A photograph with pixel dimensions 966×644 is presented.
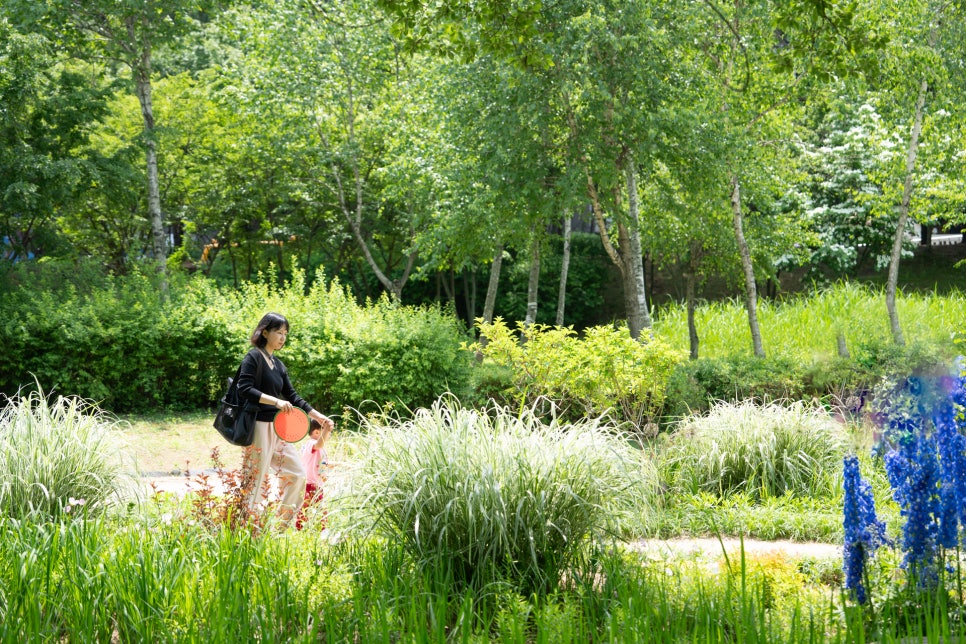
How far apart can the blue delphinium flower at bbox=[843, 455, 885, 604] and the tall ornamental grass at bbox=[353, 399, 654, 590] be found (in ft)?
3.82

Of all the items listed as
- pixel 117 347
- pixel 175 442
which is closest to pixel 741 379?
pixel 175 442

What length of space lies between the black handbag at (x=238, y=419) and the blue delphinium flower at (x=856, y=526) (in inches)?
137

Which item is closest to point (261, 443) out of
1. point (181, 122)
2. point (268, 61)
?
point (268, 61)

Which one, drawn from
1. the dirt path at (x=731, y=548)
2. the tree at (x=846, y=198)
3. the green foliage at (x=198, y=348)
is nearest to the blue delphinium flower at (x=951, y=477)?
the dirt path at (x=731, y=548)

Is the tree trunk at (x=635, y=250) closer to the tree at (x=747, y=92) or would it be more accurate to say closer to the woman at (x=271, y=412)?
the tree at (x=747, y=92)

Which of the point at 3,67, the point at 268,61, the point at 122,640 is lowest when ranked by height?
the point at 122,640

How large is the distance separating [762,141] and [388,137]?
7.13 meters

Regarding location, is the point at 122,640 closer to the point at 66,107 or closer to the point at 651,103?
the point at 651,103

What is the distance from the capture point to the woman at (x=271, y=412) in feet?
17.9

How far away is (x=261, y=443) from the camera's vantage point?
562cm

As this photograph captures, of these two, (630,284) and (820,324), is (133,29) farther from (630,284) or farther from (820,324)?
(820,324)

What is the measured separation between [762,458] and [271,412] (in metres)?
3.52

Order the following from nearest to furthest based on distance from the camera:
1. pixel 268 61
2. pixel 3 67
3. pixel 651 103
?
1. pixel 651 103
2. pixel 3 67
3. pixel 268 61

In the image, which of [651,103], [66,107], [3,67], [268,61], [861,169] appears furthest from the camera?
[861,169]
